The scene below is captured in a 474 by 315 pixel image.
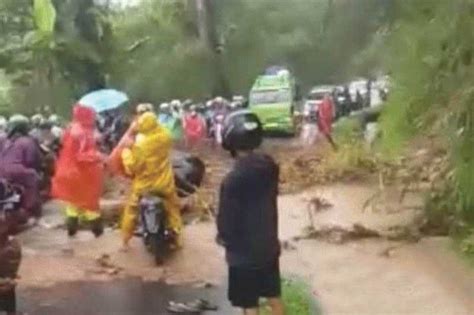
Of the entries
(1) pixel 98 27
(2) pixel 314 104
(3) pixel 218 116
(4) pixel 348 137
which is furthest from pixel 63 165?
(1) pixel 98 27

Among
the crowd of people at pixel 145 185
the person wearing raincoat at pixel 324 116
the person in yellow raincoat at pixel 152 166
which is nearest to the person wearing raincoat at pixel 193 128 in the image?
the person wearing raincoat at pixel 324 116

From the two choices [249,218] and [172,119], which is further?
[172,119]

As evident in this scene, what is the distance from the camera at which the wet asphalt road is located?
9.79 metres

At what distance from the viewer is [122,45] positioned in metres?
40.4

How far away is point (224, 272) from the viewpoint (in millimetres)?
11531

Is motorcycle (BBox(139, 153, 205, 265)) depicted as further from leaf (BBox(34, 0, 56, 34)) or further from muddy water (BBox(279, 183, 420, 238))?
leaf (BBox(34, 0, 56, 34))

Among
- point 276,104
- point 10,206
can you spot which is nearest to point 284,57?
point 276,104

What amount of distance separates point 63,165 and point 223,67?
1122 inches

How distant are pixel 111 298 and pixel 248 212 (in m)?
3.15

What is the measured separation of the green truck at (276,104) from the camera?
37906mm

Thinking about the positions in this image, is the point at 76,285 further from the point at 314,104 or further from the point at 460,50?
the point at 314,104

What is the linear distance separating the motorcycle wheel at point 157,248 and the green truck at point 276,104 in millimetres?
25186

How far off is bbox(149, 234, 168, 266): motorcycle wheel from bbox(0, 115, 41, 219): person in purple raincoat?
120 cm

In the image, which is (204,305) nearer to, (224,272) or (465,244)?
(224,272)
